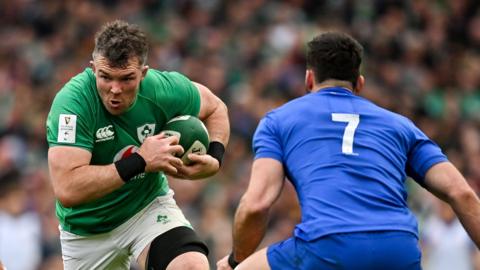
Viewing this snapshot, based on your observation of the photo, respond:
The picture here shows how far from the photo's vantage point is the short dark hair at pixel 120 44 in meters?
6.94

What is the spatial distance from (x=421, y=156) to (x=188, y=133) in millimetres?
1598

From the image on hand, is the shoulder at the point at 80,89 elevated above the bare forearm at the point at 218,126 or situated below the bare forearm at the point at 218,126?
above

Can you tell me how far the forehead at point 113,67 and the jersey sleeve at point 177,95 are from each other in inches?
17.7

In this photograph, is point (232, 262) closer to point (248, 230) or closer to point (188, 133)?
point (248, 230)

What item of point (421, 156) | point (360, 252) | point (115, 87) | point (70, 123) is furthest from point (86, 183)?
point (421, 156)

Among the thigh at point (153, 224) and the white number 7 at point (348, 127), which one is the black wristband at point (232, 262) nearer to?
the white number 7 at point (348, 127)

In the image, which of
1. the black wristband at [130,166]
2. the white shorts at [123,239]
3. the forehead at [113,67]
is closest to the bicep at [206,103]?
the white shorts at [123,239]

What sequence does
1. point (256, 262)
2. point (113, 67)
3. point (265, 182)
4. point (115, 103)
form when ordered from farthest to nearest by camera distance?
point (115, 103) < point (113, 67) < point (256, 262) < point (265, 182)

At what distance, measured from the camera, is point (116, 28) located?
23.1ft

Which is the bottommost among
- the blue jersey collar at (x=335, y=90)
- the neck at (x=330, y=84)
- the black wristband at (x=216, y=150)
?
the black wristband at (x=216, y=150)

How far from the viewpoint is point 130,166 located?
22.5 ft

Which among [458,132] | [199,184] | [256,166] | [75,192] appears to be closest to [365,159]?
[256,166]

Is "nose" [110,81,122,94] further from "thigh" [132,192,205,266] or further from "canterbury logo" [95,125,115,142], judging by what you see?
"thigh" [132,192,205,266]

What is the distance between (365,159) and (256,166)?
55 centimetres
